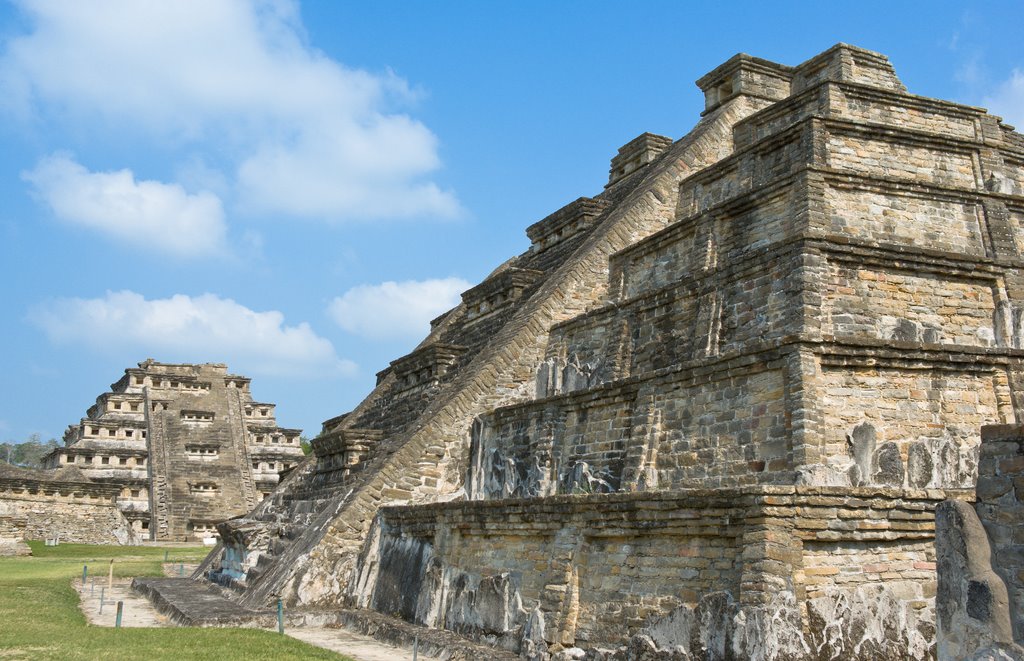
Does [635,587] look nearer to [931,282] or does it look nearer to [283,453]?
[931,282]

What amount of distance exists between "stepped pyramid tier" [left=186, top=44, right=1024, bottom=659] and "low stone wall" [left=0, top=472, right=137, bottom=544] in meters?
21.9

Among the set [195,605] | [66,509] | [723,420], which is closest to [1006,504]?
[723,420]

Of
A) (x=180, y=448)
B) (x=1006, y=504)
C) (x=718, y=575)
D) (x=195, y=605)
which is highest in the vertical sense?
(x=180, y=448)

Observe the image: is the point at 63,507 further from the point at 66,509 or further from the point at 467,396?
the point at 467,396

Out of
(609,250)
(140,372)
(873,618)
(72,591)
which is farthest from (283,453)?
(873,618)

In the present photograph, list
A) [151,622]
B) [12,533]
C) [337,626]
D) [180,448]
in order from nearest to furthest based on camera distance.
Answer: [337,626], [151,622], [12,533], [180,448]

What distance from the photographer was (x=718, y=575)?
6641mm

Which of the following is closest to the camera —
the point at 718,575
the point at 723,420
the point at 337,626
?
the point at 718,575

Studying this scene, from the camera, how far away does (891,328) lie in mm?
10195

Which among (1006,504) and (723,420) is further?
(723,420)

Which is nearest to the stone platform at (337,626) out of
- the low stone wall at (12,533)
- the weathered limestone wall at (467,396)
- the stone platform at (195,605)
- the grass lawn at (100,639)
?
the stone platform at (195,605)

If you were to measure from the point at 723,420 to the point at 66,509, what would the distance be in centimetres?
3354

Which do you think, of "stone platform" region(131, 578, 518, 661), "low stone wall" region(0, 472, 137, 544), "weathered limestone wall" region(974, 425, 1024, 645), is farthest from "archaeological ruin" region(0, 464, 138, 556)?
"weathered limestone wall" region(974, 425, 1024, 645)

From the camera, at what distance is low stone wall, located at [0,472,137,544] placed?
34.5 metres
